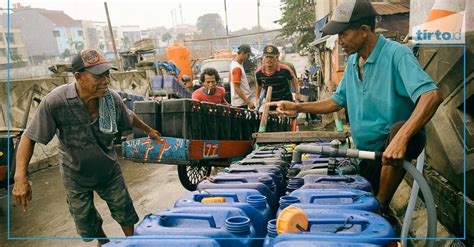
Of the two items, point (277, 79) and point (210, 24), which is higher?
point (210, 24)

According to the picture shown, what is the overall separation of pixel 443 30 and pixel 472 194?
1.15m

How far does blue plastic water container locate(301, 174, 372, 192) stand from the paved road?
2610 millimetres

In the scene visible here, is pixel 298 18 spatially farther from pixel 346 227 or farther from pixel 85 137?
pixel 346 227

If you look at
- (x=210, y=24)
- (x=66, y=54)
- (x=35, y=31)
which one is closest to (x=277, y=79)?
(x=210, y=24)

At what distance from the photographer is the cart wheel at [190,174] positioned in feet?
16.3

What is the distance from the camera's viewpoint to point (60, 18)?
7.61 ft

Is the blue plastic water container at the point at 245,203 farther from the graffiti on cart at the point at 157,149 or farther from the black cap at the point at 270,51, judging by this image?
the black cap at the point at 270,51

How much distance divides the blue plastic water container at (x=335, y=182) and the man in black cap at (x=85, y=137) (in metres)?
1.70

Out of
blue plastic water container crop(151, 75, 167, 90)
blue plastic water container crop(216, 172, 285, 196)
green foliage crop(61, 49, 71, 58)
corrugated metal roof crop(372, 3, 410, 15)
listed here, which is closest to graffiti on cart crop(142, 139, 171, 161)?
green foliage crop(61, 49, 71, 58)

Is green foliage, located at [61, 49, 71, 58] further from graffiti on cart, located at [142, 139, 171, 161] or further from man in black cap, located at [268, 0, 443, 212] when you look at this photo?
man in black cap, located at [268, 0, 443, 212]

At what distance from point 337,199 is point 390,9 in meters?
11.6

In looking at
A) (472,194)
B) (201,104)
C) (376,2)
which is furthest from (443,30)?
(376,2)

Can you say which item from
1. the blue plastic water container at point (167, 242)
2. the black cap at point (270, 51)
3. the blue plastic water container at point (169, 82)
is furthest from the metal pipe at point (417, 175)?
the blue plastic water container at point (169, 82)

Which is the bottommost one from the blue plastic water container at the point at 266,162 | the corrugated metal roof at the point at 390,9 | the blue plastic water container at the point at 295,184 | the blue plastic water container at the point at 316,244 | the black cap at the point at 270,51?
the blue plastic water container at the point at 266,162
